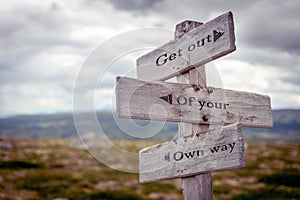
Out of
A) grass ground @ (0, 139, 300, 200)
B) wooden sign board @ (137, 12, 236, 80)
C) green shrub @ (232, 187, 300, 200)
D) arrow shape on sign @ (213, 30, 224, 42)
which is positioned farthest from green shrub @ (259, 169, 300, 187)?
arrow shape on sign @ (213, 30, 224, 42)

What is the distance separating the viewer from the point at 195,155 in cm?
484

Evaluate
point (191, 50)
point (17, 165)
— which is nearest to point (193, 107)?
point (191, 50)

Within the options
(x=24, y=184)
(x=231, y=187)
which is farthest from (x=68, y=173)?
(x=231, y=187)

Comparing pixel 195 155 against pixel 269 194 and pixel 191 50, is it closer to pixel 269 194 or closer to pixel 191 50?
pixel 191 50

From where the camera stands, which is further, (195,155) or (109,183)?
(109,183)

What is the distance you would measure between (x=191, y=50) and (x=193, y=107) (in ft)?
2.36

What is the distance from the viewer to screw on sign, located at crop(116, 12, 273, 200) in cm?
456

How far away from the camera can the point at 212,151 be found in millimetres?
4719

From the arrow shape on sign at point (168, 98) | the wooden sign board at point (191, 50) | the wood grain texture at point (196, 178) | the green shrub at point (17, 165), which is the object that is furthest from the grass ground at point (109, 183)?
the arrow shape on sign at point (168, 98)

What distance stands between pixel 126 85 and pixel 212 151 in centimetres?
125

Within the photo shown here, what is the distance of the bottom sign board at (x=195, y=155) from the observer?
4.54m

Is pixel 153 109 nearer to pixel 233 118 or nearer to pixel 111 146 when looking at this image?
pixel 111 146

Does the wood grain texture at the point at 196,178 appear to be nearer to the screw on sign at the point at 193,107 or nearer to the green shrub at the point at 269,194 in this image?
the screw on sign at the point at 193,107

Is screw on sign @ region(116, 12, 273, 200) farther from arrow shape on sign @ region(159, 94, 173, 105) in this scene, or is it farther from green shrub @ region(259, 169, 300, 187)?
green shrub @ region(259, 169, 300, 187)
